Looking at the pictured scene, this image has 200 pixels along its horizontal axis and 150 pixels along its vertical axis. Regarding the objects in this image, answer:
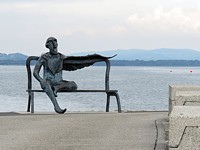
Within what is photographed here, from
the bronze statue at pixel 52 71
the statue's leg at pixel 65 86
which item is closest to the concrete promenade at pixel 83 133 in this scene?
the bronze statue at pixel 52 71

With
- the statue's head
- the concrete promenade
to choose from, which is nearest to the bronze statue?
the statue's head

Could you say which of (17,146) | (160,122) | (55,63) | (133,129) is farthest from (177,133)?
(55,63)

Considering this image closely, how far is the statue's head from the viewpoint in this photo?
1880 centimetres

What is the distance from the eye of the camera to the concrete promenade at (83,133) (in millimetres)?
10898

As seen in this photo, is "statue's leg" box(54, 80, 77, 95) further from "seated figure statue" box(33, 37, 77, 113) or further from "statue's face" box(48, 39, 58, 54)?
"statue's face" box(48, 39, 58, 54)

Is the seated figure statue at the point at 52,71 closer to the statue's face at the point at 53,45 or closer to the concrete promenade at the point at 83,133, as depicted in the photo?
the statue's face at the point at 53,45

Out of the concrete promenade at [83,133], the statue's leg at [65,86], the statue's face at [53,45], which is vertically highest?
the statue's face at [53,45]

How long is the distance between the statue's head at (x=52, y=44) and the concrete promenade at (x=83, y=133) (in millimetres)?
3296

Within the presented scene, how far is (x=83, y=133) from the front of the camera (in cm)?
1242

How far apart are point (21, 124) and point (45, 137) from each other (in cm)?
242

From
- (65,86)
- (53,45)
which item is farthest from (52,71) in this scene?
(53,45)

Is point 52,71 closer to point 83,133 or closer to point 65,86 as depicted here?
point 65,86

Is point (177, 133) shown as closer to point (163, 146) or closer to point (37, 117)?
point (163, 146)

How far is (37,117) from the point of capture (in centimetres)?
1603
